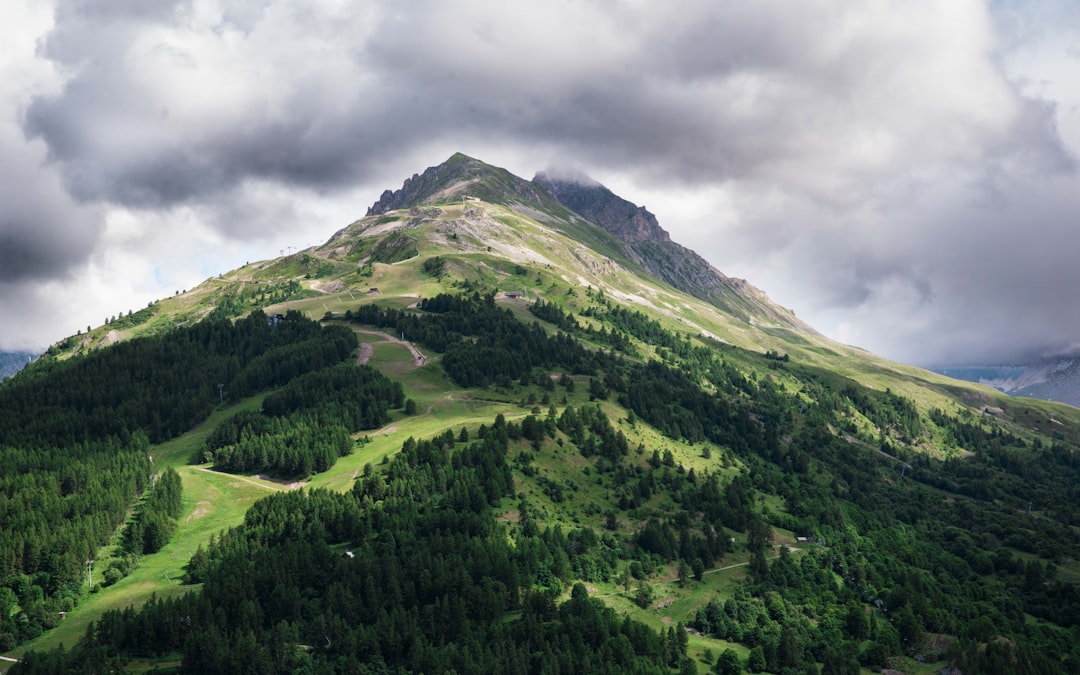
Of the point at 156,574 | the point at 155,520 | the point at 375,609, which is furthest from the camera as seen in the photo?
the point at 155,520

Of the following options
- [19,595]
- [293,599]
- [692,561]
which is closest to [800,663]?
[692,561]

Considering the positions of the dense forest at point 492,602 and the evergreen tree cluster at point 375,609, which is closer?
the evergreen tree cluster at point 375,609

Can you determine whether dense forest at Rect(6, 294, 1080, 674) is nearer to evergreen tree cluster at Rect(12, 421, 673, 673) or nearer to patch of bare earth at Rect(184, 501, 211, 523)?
evergreen tree cluster at Rect(12, 421, 673, 673)

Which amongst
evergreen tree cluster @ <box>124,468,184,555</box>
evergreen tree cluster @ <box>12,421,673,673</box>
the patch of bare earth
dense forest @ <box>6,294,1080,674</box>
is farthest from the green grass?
dense forest @ <box>6,294,1080,674</box>

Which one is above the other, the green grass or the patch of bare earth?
the patch of bare earth

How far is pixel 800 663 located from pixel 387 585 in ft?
281

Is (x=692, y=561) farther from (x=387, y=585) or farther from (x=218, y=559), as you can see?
(x=218, y=559)

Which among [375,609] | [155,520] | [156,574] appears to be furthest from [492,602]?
[155,520]

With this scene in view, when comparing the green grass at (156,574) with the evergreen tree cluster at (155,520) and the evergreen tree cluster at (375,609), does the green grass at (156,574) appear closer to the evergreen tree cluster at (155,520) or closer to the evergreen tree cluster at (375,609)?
the evergreen tree cluster at (155,520)

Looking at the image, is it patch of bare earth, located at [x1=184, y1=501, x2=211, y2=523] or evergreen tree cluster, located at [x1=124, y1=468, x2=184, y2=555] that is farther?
patch of bare earth, located at [x1=184, y1=501, x2=211, y2=523]

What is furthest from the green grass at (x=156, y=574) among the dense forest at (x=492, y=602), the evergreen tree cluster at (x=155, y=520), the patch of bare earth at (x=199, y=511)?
the dense forest at (x=492, y=602)

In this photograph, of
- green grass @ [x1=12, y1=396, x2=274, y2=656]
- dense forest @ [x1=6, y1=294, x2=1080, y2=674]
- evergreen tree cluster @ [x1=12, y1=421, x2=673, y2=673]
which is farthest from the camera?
green grass @ [x1=12, y1=396, x2=274, y2=656]

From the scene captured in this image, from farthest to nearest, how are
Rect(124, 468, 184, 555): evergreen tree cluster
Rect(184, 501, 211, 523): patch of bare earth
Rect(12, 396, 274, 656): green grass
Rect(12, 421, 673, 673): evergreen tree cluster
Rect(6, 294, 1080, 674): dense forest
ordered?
Rect(184, 501, 211, 523): patch of bare earth, Rect(124, 468, 184, 555): evergreen tree cluster, Rect(12, 396, 274, 656): green grass, Rect(6, 294, 1080, 674): dense forest, Rect(12, 421, 673, 673): evergreen tree cluster

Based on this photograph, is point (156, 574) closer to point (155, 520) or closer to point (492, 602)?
point (155, 520)
